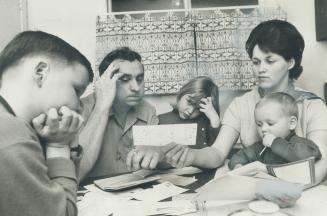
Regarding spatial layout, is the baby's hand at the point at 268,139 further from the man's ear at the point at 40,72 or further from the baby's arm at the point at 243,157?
the man's ear at the point at 40,72

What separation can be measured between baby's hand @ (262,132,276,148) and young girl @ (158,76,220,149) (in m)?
0.21

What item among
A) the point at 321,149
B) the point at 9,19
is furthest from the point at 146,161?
the point at 9,19

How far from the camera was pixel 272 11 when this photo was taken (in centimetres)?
131

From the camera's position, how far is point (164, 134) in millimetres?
1249

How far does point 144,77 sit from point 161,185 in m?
0.42

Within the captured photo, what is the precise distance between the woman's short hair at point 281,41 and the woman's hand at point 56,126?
2.34 feet

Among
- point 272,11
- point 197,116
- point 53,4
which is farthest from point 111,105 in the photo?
point 272,11

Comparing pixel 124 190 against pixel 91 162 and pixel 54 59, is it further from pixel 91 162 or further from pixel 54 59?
pixel 54 59

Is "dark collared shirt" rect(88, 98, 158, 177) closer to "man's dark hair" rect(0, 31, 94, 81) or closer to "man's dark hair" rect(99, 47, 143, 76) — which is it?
"man's dark hair" rect(99, 47, 143, 76)

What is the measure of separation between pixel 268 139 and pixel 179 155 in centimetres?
32

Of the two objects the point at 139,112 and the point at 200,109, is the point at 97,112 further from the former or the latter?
the point at 200,109

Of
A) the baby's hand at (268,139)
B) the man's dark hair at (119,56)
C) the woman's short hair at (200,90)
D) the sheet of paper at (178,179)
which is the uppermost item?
the man's dark hair at (119,56)

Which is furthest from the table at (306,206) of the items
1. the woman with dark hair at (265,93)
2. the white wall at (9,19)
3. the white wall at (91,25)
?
the white wall at (9,19)

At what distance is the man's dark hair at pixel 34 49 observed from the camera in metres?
0.87
